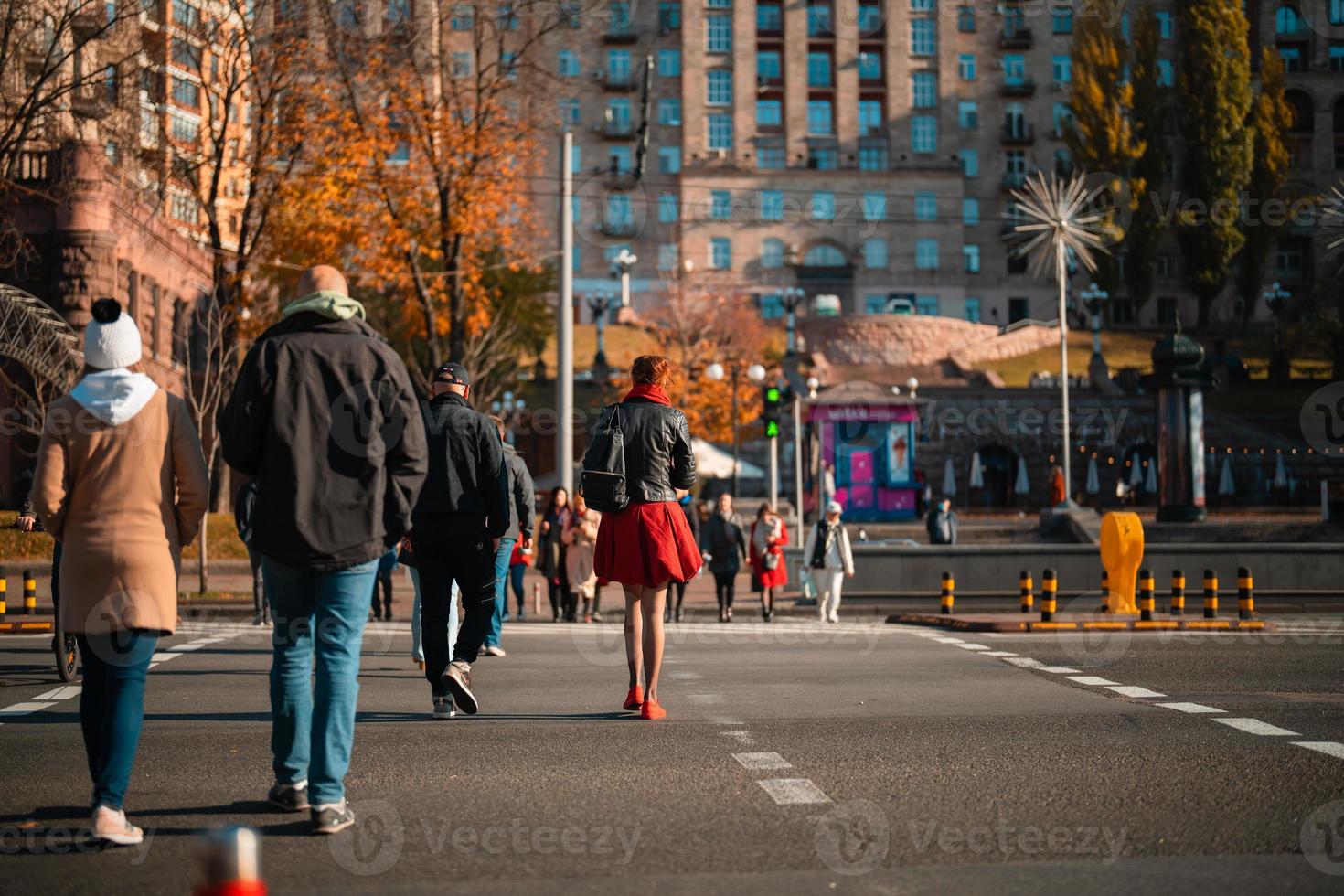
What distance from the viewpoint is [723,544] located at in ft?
75.0

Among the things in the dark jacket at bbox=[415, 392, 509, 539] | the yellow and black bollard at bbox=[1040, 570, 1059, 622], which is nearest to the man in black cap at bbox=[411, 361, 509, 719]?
the dark jacket at bbox=[415, 392, 509, 539]

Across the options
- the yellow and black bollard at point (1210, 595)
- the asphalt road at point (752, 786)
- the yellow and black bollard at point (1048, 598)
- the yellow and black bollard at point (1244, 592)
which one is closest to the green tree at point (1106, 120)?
the yellow and black bollard at point (1244, 592)

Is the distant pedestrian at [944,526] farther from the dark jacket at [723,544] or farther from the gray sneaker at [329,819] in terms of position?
the gray sneaker at [329,819]

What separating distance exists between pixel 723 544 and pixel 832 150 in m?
73.6

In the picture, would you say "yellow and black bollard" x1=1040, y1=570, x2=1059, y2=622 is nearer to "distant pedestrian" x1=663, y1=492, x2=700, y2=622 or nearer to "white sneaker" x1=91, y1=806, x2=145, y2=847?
"distant pedestrian" x1=663, y1=492, x2=700, y2=622

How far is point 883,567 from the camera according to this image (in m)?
26.5

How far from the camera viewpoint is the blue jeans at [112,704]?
5.77 metres

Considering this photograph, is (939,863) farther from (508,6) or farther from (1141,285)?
(1141,285)

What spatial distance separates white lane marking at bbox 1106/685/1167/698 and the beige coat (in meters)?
6.45

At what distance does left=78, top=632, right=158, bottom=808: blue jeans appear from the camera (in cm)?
577

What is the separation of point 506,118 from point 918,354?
4734cm

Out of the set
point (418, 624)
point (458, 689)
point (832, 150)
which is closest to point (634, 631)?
point (458, 689)

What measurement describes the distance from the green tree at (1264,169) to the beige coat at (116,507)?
78024mm

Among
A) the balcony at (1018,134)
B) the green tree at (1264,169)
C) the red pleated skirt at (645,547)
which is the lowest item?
the red pleated skirt at (645,547)
